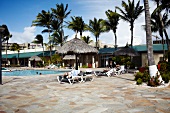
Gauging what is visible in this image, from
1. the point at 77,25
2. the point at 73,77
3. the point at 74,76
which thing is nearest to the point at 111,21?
the point at 77,25

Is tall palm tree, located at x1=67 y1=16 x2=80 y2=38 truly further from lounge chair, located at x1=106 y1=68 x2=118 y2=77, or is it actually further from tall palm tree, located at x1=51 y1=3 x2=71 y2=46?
lounge chair, located at x1=106 y1=68 x2=118 y2=77

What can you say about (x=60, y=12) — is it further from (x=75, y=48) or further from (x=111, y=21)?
(x=75, y=48)

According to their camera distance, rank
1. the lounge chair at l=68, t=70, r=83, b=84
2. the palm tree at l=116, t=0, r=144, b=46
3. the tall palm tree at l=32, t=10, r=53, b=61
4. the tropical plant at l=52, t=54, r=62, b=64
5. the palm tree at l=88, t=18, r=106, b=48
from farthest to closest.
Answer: the tall palm tree at l=32, t=10, r=53, b=61, the palm tree at l=88, t=18, r=106, b=48, the tropical plant at l=52, t=54, r=62, b=64, the palm tree at l=116, t=0, r=144, b=46, the lounge chair at l=68, t=70, r=83, b=84

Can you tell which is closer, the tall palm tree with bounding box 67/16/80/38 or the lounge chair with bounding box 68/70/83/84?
the lounge chair with bounding box 68/70/83/84

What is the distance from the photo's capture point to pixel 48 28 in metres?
43.7

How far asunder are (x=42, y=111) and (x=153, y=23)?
29.4m

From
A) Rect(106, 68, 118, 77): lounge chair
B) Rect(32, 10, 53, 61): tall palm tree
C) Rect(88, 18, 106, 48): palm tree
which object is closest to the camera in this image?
Rect(106, 68, 118, 77): lounge chair

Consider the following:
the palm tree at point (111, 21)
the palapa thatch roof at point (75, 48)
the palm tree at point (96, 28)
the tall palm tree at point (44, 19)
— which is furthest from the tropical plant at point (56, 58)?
the palapa thatch roof at point (75, 48)

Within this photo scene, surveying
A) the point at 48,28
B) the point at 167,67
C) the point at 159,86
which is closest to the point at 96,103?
the point at 159,86

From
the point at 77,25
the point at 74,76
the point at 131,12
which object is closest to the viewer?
the point at 74,76

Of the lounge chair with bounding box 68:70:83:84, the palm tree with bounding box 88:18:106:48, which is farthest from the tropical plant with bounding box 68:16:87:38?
the lounge chair with bounding box 68:70:83:84

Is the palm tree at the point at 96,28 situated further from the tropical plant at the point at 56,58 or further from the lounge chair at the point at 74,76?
the lounge chair at the point at 74,76

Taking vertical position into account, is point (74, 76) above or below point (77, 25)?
below

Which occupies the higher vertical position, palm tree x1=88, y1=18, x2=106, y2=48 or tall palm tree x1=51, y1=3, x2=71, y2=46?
tall palm tree x1=51, y1=3, x2=71, y2=46
